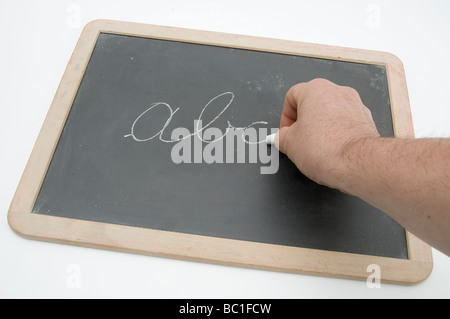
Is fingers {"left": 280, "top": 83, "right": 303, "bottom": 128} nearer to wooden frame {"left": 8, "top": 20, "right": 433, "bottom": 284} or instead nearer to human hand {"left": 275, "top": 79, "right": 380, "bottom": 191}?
human hand {"left": 275, "top": 79, "right": 380, "bottom": 191}

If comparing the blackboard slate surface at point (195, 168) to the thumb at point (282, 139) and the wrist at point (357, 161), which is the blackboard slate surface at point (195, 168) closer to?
the thumb at point (282, 139)

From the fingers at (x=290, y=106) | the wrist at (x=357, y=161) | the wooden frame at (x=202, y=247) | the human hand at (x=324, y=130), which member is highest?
the fingers at (x=290, y=106)

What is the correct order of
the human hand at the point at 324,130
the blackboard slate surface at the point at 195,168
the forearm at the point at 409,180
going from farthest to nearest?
1. the blackboard slate surface at the point at 195,168
2. the human hand at the point at 324,130
3. the forearm at the point at 409,180

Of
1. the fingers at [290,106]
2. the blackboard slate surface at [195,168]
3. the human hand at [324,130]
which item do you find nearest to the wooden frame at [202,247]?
the blackboard slate surface at [195,168]

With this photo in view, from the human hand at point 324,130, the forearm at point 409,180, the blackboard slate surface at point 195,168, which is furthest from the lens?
the blackboard slate surface at point 195,168

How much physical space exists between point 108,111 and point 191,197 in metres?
0.29

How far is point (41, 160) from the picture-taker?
77 cm

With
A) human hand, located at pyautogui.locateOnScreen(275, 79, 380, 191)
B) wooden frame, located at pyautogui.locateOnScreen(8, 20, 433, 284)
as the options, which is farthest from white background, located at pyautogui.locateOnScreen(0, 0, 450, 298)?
human hand, located at pyautogui.locateOnScreen(275, 79, 380, 191)

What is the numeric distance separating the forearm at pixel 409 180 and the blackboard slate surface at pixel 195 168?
191mm

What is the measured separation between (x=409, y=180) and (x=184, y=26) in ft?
2.51

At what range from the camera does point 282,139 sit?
2.43 ft

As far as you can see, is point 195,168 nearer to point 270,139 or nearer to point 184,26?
point 270,139

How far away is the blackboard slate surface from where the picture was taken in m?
0.72

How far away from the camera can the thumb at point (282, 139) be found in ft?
2.40
